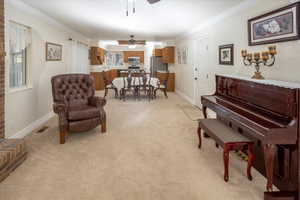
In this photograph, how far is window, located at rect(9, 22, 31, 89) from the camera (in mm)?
3729

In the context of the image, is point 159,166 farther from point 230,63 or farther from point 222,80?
point 230,63

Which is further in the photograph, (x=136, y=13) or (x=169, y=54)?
(x=169, y=54)

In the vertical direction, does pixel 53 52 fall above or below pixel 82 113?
above

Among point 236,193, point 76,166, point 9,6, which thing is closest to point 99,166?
point 76,166

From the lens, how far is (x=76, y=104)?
4.43m

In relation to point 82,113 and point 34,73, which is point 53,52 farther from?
point 82,113

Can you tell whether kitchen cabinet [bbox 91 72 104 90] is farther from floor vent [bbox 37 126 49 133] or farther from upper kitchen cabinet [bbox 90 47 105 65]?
floor vent [bbox 37 126 49 133]

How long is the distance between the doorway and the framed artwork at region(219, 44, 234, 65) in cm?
93

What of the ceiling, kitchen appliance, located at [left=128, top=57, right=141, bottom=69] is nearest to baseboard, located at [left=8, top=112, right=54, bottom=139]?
the ceiling

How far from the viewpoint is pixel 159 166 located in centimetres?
282

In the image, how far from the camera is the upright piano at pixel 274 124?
1973 millimetres

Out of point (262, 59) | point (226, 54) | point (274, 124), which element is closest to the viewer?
point (274, 124)

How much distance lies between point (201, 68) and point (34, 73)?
13.0ft

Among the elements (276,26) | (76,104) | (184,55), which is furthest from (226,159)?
(184,55)
